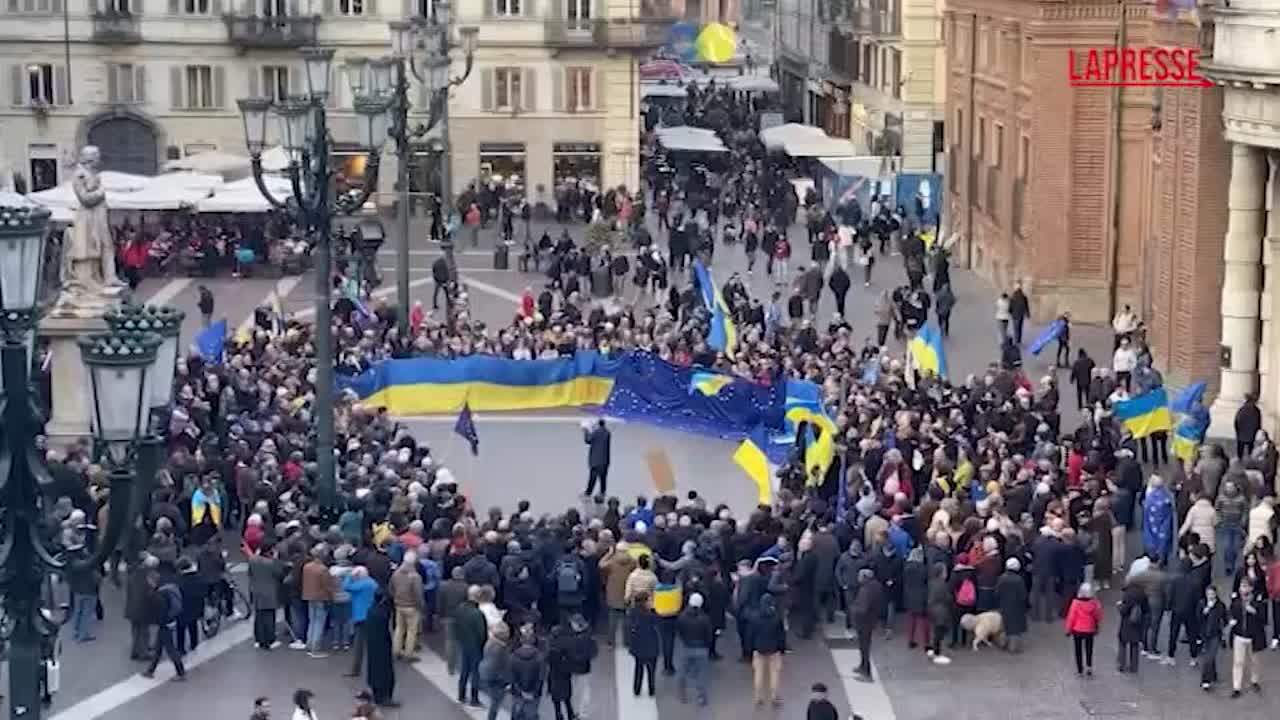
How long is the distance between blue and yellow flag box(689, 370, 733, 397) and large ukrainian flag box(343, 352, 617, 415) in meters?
2.20

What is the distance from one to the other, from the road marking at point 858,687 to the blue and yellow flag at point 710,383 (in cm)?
1094

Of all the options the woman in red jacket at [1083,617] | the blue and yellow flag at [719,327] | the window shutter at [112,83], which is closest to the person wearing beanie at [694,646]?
the woman in red jacket at [1083,617]

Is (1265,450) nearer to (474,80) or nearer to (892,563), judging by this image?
(892,563)

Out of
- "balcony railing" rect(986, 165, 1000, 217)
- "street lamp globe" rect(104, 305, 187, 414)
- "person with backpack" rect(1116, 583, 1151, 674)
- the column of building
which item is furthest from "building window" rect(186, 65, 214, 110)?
"street lamp globe" rect(104, 305, 187, 414)

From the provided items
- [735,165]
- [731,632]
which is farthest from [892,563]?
[735,165]

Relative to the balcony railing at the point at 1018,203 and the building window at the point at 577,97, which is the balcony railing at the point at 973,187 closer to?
the balcony railing at the point at 1018,203

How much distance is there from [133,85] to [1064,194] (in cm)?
2968

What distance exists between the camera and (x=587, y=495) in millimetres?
34594

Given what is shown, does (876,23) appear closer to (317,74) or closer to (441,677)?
(317,74)

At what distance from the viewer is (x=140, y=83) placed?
226 ft

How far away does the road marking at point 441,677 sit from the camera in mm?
25172

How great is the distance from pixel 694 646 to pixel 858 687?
76.7 inches

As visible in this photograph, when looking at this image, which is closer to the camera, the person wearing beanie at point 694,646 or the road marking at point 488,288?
the person wearing beanie at point 694,646

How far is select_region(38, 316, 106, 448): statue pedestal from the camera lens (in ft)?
118
